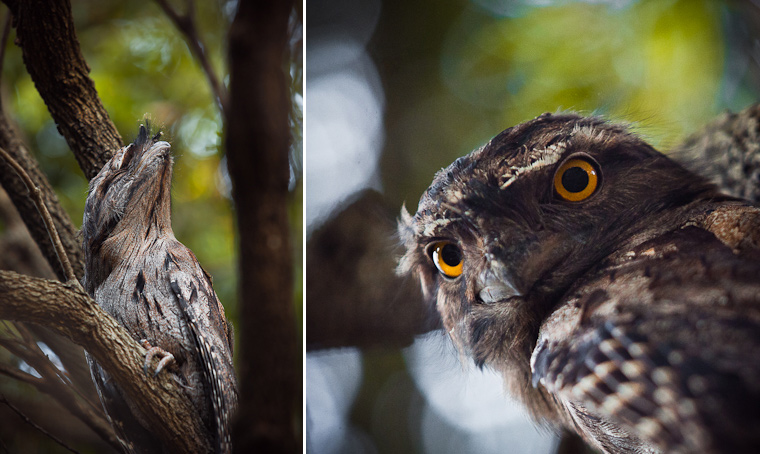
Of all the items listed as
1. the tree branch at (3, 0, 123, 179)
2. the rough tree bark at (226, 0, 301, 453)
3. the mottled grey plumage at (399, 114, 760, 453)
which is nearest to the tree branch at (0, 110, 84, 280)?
the tree branch at (3, 0, 123, 179)

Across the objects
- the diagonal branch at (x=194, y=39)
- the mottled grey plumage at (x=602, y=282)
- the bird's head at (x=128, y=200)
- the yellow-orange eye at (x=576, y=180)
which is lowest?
the mottled grey plumage at (x=602, y=282)

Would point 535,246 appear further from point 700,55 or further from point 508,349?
point 700,55

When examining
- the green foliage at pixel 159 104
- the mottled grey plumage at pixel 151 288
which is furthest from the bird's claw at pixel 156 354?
the green foliage at pixel 159 104

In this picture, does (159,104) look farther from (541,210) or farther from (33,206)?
(541,210)

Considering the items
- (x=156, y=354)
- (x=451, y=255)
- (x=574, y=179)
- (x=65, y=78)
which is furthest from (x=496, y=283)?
(x=65, y=78)

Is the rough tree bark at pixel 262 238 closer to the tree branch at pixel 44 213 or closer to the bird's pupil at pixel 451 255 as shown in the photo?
the bird's pupil at pixel 451 255
